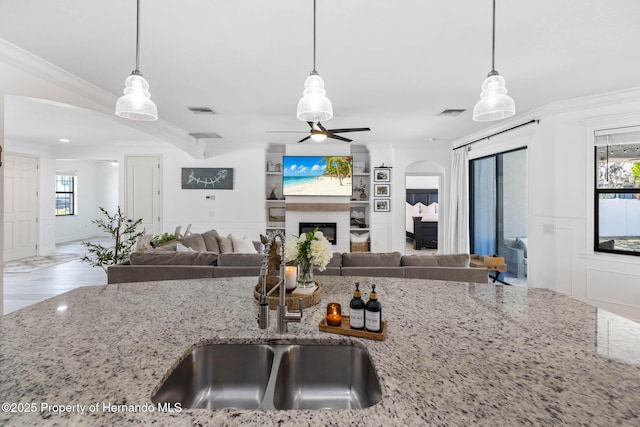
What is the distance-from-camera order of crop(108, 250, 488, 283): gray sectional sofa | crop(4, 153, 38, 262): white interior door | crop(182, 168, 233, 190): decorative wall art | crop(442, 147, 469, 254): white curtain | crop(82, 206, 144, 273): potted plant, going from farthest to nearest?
crop(182, 168, 233, 190): decorative wall art < crop(4, 153, 38, 262): white interior door < crop(442, 147, 469, 254): white curtain < crop(82, 206, 144, 273): potted plant < crop(108, 250, 488, 283): gray sectional sofa

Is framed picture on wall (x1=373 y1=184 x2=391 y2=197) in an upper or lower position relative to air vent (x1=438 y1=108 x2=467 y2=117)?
lower

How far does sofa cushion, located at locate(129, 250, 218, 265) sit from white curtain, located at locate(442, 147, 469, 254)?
4708 millimetres

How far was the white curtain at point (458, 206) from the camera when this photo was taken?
5.89 metres

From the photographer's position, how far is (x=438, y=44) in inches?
95.9

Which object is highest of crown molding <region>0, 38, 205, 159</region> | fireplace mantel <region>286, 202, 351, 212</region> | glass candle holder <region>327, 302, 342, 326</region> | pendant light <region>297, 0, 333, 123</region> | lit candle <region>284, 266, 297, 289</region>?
crown molding <region>0, 38, 205, 159</region>

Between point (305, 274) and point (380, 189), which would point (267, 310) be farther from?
point (380, 189)

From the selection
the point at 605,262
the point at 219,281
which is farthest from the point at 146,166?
the point at 605,262

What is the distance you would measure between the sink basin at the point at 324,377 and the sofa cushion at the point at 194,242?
139 inches

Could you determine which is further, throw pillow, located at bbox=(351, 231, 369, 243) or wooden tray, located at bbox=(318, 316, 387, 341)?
throw pillow, located at bbox=(351, 231, 369, 243)

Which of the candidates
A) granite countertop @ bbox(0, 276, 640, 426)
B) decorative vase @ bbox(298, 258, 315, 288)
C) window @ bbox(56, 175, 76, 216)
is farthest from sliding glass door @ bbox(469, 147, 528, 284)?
window @ bbox(56, 175, 76, 216)

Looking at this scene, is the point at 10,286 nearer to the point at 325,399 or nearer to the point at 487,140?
the point at 325,399

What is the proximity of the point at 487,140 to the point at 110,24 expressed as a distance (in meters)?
5.31

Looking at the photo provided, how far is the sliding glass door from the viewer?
186 inches

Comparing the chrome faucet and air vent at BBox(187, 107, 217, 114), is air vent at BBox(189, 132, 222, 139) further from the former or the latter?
the chrome faucet
